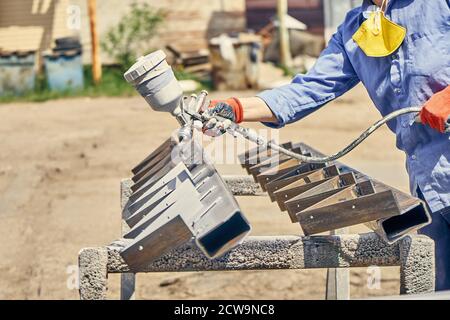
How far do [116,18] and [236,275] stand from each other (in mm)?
11796

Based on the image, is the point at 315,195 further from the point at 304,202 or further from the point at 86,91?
the point at 86,91

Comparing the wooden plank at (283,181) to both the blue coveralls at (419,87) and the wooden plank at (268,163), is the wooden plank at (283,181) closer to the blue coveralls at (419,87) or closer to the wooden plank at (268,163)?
the blue coveralls at (419,87)

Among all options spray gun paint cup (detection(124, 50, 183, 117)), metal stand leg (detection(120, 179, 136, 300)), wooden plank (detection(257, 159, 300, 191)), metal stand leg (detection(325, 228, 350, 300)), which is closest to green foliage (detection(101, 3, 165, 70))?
metal stand leg (detection(325, 228, 350, 300))

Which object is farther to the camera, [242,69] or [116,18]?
[116,18]

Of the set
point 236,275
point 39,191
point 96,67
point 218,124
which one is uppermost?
point 218,124

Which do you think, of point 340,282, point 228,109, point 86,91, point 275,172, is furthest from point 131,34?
point 228,109

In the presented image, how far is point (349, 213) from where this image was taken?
2900 millimetres

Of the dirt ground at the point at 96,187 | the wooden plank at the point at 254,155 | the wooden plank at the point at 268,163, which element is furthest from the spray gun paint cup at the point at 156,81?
the dirt ground at the point at 96,187

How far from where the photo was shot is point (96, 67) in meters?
15.6

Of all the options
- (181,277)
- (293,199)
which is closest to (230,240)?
(293,199)

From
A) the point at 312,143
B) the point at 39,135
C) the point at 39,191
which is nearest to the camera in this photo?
the point at 39,191

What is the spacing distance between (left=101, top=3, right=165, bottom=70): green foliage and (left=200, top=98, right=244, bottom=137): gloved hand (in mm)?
12964

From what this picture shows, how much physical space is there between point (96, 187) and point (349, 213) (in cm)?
598

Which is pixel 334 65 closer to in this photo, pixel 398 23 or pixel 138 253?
pixel 398 23
